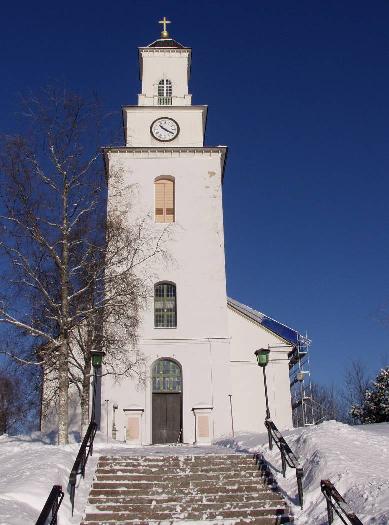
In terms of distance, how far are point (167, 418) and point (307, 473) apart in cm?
1179

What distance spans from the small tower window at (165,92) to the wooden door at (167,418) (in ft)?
48.8

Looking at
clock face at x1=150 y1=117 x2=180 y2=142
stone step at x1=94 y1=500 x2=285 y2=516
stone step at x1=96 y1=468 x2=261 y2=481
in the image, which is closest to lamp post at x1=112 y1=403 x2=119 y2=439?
stone step at x1=96 y1=468 x2=261 y2=481

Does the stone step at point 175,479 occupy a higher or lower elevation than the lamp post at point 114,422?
lower

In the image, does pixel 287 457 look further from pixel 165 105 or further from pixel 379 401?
pixel 379 401

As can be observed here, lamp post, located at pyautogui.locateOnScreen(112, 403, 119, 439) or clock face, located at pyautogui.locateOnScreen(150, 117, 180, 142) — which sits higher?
clock face, located at pyautogui.locateOnScreen(150, 117, 180, 142)

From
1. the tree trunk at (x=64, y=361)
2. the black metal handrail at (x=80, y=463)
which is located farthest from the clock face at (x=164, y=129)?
the black metal handrail at (x=80, y=463)

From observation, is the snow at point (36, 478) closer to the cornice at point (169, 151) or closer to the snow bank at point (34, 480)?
the snow bank at point (34, 480)

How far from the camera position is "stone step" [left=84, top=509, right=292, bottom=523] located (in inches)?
444

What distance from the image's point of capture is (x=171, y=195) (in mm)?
27656

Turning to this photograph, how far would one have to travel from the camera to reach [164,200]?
90.4 ft

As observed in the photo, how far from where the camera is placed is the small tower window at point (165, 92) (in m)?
30.3

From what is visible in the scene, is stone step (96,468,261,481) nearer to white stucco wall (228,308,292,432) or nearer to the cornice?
white stucco wall (228,308,292,432)

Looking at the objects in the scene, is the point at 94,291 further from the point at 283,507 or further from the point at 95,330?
the point at 283,507

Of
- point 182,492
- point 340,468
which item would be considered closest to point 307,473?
point 340,468
